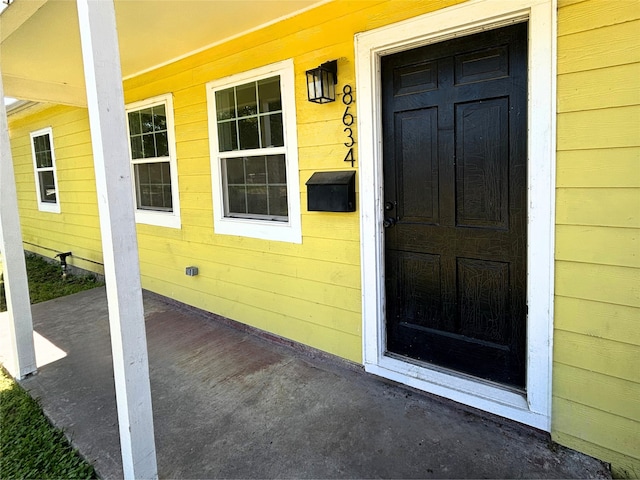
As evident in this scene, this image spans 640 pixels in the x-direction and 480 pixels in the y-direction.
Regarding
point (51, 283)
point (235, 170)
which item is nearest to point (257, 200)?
point (235, 170)

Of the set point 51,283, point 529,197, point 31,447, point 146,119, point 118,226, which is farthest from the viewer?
point 51,283

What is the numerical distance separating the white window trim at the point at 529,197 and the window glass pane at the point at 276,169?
819mm

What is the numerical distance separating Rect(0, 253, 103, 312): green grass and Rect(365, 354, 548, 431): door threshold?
4.43 meters

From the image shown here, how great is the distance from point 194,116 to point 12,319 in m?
2.17

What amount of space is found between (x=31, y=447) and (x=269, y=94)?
269 centimetres

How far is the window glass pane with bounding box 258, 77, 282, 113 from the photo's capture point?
2945 millimetres

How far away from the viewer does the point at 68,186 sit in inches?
234

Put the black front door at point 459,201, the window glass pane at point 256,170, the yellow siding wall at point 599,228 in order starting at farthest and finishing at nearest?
the window glass pane at point 256,170 < the black front door at point 459,201 < the yellow siding wall at point 599,228

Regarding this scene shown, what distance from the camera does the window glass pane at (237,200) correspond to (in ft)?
11.3

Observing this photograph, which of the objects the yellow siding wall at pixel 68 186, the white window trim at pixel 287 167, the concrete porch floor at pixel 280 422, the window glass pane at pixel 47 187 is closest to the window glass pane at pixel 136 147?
Result: the yellow siding wall at pixel 68 186

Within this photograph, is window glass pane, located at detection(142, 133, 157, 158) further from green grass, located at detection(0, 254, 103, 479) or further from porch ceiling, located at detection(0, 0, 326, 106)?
green grass, located at detection(0, 254, 103, 479)

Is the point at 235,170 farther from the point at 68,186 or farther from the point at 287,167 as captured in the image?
the point at 68,186

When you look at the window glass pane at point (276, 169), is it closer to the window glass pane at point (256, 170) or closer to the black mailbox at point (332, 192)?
the window glass pane at point (256, 170)

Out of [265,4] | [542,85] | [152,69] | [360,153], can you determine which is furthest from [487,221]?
[152,69]
